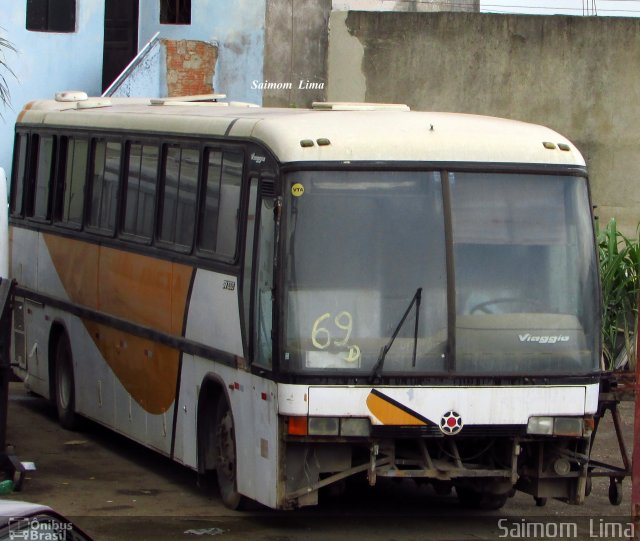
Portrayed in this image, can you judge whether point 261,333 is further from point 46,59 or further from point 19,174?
point 46,59

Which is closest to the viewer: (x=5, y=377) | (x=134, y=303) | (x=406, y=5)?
(x=5, y=377)

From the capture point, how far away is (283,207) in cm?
872

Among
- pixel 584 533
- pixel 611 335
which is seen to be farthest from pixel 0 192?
pixel 611 335

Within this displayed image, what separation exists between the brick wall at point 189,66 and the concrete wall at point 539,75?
2.93 meters

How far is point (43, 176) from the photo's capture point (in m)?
14.3

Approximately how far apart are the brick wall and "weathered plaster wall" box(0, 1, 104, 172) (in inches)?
79.3

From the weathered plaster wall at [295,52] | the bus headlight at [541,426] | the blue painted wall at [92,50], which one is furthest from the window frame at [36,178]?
the weathered plaster wall at [295,52]

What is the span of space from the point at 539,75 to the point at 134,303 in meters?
10.7

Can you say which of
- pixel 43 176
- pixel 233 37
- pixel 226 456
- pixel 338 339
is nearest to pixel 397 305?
pixel 338 339

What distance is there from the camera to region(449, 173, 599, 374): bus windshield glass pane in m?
8.81

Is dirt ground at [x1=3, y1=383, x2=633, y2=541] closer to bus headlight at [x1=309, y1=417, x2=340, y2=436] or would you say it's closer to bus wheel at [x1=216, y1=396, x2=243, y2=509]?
bus wheel at [x1=216, y1=396, x2=243, y2=509]

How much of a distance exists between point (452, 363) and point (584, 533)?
175 centimetres

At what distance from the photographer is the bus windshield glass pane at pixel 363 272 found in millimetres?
8594

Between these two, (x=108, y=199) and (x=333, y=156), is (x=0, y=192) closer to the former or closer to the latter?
(x=108, y=199)
